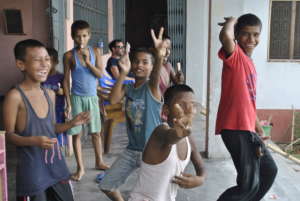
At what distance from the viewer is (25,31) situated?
4.84 m

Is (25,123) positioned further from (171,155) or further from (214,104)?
(214,104)

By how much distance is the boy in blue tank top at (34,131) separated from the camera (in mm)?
2051

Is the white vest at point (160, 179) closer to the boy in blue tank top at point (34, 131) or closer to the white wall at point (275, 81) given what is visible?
the boy in blue tank top at point (34, 131)

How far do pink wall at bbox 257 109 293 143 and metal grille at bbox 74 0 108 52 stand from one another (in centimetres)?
397

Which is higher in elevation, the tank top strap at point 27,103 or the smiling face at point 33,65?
the smiling face at point 33,65

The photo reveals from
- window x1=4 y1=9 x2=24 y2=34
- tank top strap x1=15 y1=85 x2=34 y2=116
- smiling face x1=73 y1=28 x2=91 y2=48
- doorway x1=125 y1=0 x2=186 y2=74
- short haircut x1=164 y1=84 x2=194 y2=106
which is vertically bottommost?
tank top strap x1=15 y1=85 x2=34 y2=116

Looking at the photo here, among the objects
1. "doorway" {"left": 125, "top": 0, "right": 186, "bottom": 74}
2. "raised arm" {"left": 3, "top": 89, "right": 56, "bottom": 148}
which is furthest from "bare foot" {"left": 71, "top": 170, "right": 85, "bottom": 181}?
"doorway" {"left": 125, "top": 0, "right": 186, "bottom": 74}

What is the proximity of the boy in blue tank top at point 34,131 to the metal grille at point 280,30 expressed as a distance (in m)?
7.20

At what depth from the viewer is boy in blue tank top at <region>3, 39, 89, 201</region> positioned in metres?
2.05

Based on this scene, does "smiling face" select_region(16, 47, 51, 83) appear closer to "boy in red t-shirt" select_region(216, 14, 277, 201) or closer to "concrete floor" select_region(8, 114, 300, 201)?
"boy in red t-shirt" select_region(216, 14, 277, 201)

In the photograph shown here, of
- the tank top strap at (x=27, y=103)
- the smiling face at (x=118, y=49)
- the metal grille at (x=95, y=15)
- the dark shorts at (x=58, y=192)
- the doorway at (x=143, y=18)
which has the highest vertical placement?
the doorway at (x=143, y=18)

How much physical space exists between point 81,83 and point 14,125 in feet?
5.65

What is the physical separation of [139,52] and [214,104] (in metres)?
2.11

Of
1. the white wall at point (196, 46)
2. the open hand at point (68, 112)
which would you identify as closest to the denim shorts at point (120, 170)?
the open hand at point (68, 112)
